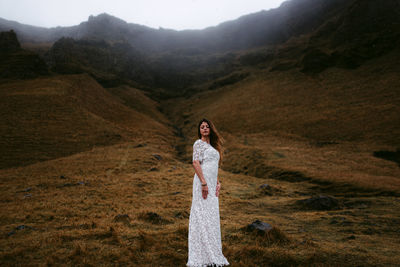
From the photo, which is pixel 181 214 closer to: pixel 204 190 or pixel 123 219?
pixel 123 219

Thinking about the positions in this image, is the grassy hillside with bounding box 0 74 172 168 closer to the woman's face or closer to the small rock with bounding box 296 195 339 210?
the woman's face

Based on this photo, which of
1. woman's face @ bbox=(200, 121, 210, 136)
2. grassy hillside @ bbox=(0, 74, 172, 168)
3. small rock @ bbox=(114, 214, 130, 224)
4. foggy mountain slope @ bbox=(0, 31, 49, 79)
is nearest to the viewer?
woman's face @ bbox=(200, 121, 210, 136)

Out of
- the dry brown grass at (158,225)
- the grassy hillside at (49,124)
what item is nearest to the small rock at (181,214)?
the dry brown grass at (158,225)

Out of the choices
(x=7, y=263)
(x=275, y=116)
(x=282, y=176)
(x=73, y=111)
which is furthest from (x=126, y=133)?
(x=7, y=263)

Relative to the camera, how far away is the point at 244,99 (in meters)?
68.7

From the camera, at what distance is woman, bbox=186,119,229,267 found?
18.7 ft

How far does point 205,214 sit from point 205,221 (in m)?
0.18

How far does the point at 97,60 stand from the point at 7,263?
132085 millimetres

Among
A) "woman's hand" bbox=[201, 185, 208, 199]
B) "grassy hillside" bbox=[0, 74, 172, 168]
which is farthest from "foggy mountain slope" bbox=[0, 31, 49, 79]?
"woman's hand" bbox=[201, 185, 208, 199]

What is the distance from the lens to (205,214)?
5809mm

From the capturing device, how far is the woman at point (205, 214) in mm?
5699

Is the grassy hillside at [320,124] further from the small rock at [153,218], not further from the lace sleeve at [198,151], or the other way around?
the lace sleeve at [198,151]

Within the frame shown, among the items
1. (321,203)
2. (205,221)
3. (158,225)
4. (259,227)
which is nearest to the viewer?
(205,221)

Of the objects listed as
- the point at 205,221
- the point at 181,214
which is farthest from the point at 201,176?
the point at 181,214
